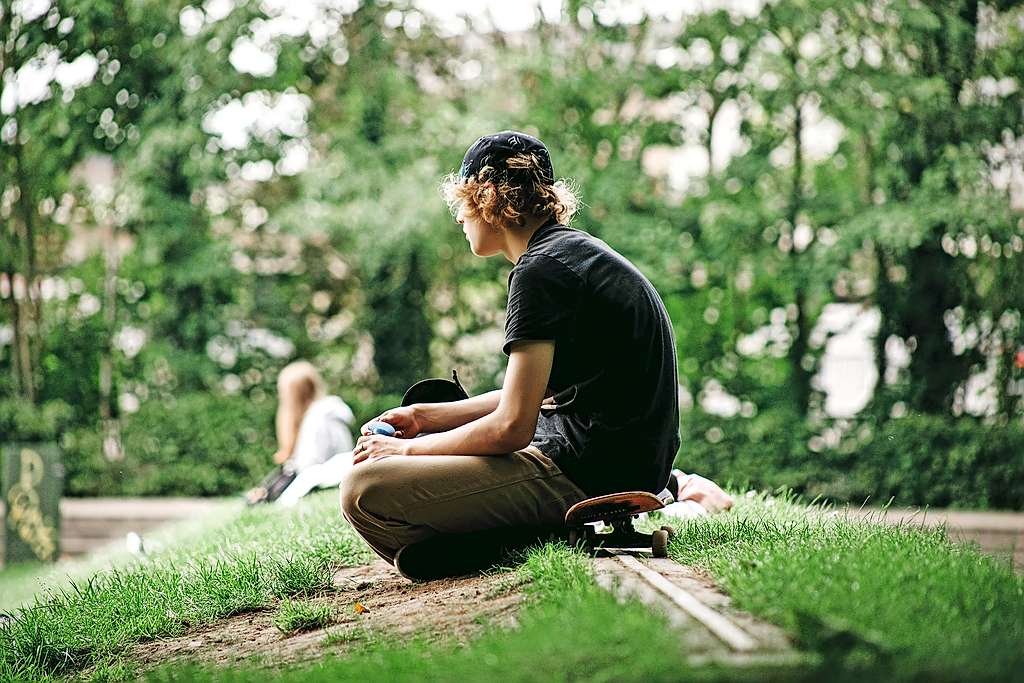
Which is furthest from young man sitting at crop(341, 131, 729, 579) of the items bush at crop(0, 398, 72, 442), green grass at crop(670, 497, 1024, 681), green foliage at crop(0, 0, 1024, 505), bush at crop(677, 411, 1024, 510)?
bush at crop(0, 398, 72, 442)

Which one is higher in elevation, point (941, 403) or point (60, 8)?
point (60, 8)

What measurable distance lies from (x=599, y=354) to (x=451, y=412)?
75 cm

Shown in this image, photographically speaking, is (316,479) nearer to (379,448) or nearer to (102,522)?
(102,522)

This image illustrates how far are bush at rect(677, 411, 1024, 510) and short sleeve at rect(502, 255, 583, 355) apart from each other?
25.4 feet

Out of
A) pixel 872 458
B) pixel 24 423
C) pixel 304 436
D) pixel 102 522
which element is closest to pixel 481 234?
pixel 304 436

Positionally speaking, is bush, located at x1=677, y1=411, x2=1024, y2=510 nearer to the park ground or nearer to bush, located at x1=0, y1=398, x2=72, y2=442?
the park ground

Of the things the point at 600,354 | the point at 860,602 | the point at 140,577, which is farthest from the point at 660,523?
the point at 140,577

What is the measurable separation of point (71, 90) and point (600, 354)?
36.8ft

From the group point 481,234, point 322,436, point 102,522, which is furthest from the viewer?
point 102,522

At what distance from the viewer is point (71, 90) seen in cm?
1305

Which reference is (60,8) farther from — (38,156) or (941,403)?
(941,403)

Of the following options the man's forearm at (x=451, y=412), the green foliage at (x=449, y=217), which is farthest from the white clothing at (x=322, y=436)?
the man's forearm at (x=451, y=412)

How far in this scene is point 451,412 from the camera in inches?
167

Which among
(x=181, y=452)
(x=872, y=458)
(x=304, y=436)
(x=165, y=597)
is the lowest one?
(x=872, y=458)
